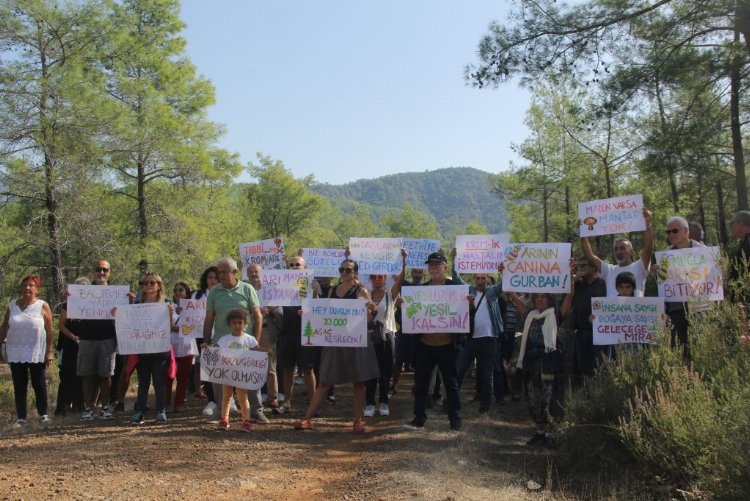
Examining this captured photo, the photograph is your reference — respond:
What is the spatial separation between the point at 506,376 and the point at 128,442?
6.65 metres

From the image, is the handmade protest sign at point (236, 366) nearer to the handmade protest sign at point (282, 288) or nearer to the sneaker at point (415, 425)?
the handmade protest sign at point (282, 288)

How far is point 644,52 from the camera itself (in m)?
11.0

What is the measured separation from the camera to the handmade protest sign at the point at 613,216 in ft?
27.1

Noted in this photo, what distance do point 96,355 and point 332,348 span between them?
3.36 m

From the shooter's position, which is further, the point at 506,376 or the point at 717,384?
the point at 506,376

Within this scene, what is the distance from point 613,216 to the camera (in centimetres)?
841

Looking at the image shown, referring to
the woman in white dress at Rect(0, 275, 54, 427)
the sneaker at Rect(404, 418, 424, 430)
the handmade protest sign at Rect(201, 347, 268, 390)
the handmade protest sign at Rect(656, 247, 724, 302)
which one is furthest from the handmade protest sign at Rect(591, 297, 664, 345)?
the woman in white dress at Rect(0, 275, 54, 427)

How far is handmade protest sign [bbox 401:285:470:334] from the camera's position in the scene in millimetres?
7660

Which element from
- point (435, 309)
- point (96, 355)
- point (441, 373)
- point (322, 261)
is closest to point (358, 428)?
point (441, 373)

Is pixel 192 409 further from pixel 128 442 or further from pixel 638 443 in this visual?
pixel 638 443

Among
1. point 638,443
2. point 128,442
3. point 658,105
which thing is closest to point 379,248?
point 128,442

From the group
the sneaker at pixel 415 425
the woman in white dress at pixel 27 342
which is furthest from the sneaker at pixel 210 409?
the sneaker at pixel 415 425

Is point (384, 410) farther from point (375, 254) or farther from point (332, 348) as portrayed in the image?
point (375, 254)

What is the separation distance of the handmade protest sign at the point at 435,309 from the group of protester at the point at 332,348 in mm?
115
